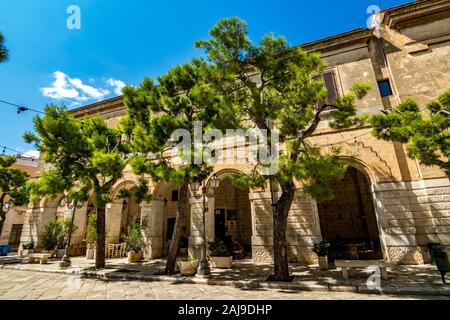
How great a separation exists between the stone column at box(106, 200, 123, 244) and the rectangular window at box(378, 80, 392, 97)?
14439mm

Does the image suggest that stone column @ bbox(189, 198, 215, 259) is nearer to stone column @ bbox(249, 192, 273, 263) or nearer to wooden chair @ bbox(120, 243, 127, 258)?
stone column @ bbox(249, 192, 273, 263)

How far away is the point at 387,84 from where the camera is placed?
1020cm

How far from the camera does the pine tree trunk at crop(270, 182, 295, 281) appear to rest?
21.5 ft

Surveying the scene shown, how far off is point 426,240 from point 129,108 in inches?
458

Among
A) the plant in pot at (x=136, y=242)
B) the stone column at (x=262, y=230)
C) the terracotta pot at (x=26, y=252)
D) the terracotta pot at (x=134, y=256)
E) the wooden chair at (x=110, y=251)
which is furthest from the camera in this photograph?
the terracotta pot at (x=26, y=252)

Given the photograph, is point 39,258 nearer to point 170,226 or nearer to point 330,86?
point 170,226

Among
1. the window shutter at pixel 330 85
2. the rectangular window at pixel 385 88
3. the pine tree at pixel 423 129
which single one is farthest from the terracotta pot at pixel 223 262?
the rectangular window at pixel 385 88

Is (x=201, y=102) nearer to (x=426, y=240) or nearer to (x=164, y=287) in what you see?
(x=164, y=287)

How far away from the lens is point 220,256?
906 centimetres

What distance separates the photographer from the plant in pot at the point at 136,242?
35.7ft

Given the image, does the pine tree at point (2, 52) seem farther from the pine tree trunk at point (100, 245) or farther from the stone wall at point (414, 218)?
the stone wall at point (414, 218)

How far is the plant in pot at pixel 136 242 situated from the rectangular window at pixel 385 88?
1261 cm

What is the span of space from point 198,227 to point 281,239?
4864 mm
